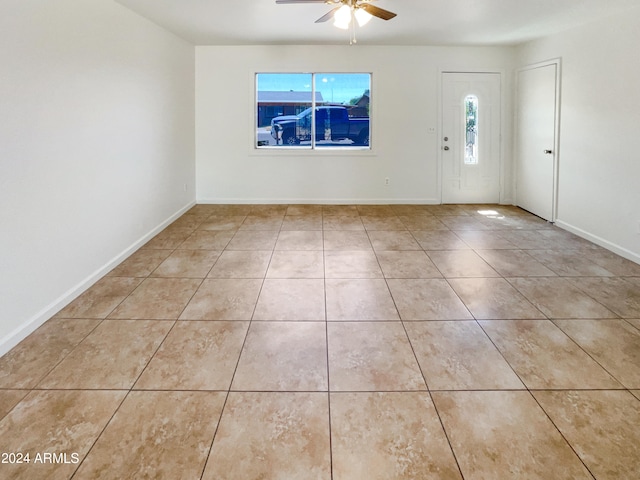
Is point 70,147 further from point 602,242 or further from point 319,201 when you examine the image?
point 602,242

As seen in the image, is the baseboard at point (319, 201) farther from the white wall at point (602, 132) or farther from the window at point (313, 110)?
the white wall at point (602, 132)

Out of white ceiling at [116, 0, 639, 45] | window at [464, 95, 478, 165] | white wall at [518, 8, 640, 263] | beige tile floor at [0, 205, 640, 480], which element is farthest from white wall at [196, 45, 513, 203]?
beige tile floor at [0, 205, 640, 480]

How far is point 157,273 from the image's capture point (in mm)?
3727

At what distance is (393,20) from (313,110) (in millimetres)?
2116

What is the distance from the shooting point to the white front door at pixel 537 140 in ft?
17.9

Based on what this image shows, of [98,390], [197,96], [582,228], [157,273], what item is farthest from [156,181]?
[582,228]

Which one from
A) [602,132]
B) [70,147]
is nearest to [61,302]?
[70,147]

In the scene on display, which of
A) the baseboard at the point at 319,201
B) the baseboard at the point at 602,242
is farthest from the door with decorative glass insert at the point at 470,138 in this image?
the baseboard at the point at 602,242

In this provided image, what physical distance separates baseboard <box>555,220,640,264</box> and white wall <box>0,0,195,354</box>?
189 inches

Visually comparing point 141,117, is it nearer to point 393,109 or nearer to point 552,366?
point 393,109

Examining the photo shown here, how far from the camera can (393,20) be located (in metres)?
4.82

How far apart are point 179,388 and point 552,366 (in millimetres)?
1922

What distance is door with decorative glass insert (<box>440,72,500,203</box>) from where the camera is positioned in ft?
21.3

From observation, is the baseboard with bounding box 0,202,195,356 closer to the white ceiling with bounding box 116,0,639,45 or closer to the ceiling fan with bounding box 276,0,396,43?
the white ceiling with bounding box 116,0,639,45
